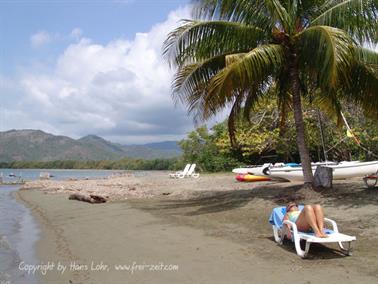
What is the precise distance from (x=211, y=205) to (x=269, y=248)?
6.19 m

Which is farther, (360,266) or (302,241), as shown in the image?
(302,241)

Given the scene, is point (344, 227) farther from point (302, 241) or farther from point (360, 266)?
point (360, 266)

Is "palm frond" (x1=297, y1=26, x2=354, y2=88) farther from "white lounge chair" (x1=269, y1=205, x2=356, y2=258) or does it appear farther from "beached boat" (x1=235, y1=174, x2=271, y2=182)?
"beached boat" (x1=235, y1=174, x2=271, y2=182)

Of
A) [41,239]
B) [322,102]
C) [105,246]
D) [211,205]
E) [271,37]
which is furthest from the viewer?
[322,102]

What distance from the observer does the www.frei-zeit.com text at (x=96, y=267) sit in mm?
6723

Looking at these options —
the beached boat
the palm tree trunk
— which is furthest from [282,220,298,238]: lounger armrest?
the beached boat

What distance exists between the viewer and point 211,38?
1284cm

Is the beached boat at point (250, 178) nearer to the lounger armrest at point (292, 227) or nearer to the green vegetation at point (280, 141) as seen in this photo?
the green vegetation at point (280, 141)

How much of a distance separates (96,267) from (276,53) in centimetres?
767

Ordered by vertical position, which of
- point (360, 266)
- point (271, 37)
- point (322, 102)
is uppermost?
point (271, 37)

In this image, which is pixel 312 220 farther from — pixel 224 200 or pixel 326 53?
pixel 224 200

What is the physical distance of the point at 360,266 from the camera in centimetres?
634

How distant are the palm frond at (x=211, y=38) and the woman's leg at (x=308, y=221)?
695 cm

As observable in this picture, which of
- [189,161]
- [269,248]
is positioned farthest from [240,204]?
[189,161]
